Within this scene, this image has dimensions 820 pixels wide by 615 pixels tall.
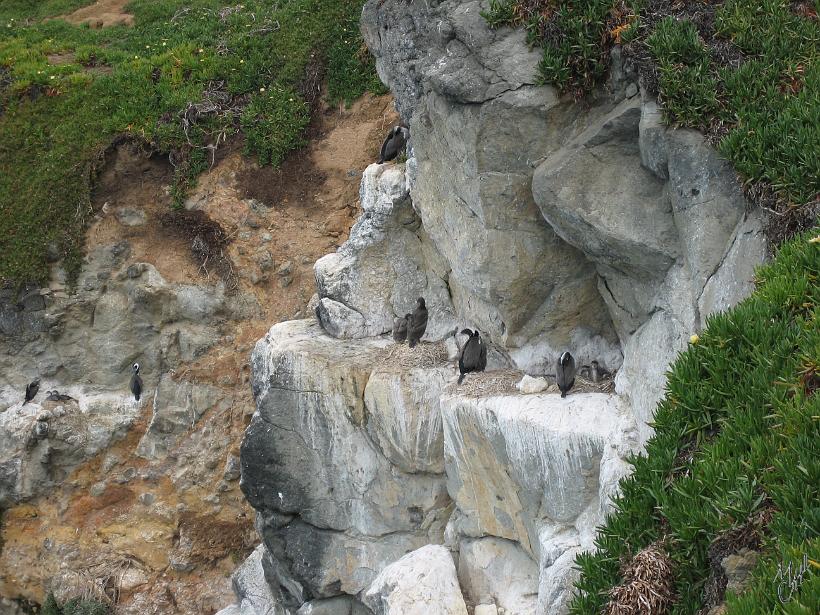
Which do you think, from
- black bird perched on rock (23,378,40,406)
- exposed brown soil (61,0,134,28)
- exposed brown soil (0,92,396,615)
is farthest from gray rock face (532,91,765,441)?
exposed brown soil (61,0,134,28)

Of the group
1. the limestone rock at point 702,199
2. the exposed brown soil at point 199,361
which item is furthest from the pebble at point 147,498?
the limestone rock at point 702,199

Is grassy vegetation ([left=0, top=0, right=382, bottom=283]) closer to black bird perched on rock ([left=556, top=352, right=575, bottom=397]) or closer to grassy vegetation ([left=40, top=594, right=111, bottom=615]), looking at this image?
grassy vegetation ([left=40, top=594, right=111, bottom=615])

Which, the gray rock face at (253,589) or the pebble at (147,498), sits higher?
the pebble at (147,498)

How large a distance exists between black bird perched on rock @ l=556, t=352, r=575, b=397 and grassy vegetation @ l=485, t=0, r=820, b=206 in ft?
10.7

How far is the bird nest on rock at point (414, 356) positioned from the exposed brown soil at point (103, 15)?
18830mm

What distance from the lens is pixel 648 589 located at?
608cm

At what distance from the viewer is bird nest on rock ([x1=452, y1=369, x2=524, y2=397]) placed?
38.3ft

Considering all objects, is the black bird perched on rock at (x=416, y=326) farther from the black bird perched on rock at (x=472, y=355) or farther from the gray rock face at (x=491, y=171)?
the black bird perched on rock at (x=472, y=355)

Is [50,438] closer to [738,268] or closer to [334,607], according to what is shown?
[334,607]

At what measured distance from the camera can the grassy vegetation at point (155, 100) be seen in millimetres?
20016

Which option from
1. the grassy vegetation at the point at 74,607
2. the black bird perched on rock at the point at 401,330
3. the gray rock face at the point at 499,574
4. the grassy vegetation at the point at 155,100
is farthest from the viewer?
the grassy vegetation at the point at 155,100

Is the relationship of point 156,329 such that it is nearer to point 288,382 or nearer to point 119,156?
point 119,156

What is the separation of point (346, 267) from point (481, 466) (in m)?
4.48

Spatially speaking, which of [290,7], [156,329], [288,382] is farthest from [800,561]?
[290,7]
